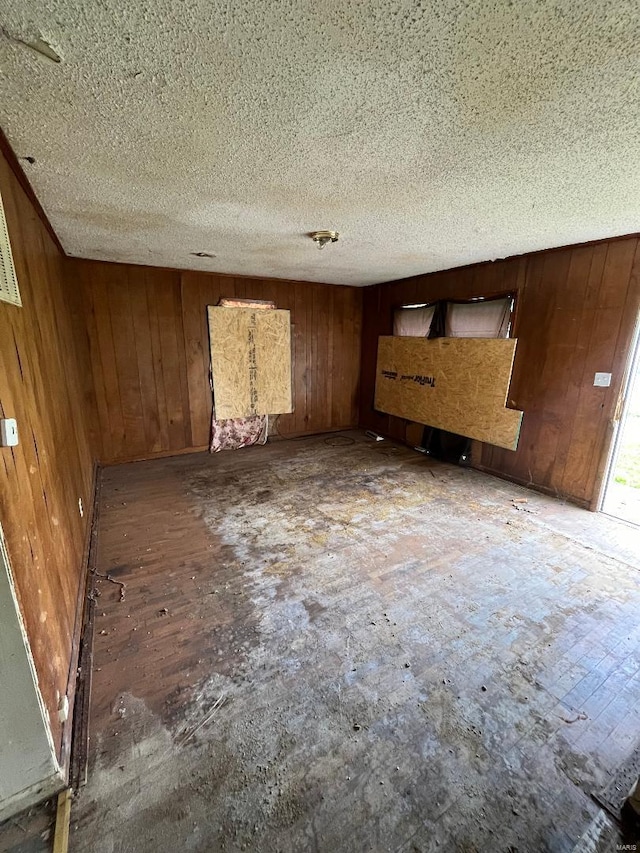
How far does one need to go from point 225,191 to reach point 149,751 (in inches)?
101

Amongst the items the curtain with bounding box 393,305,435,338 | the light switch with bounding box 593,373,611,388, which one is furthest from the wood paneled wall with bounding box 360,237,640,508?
the curtain with bounding box 393,305,435,338

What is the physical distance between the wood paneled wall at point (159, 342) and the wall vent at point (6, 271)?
2.84 m

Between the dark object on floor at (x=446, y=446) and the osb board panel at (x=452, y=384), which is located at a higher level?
the osb board panel at (x=452, y=384)

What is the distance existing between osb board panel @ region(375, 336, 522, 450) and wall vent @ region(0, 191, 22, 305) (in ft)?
12.7

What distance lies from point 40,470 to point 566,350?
397 centimetres

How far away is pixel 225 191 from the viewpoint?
189 cm

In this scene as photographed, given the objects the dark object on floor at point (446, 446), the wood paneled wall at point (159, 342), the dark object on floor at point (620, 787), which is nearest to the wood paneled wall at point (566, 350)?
the dark object on floor at point (446, 446)

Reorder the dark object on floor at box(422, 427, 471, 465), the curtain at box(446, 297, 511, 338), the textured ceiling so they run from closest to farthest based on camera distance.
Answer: the textured ceiling → the curtain at box(446, 297, 511, 338) → the dark object on floor at box(422, 427, 471, 465)

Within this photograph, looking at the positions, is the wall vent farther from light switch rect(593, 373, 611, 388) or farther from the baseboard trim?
light switch rect(593, 373, 611, 388)

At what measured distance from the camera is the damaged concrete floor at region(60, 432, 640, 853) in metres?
1.11

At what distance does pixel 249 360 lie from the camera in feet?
15.5

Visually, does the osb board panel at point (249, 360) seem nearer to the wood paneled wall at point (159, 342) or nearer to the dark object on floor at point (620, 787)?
the wood paneled wall at point (159, 342)

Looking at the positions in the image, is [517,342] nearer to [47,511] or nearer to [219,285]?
[219,285]

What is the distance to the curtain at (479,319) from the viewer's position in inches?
144
